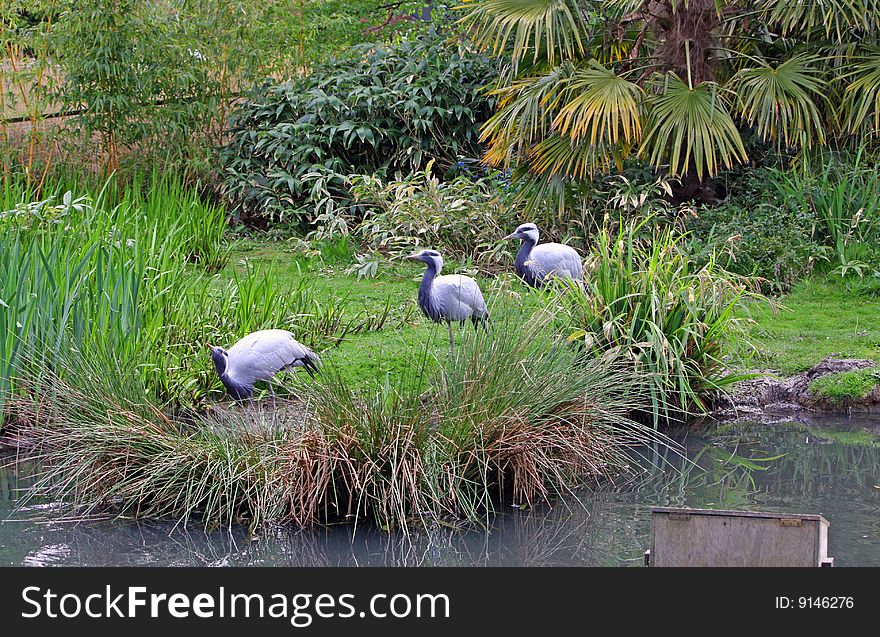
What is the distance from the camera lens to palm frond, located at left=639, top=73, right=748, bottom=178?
841cm

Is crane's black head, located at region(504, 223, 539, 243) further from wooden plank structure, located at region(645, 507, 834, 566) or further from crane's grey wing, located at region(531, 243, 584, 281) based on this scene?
wooden plank structure, located at region(645, 507, 834, 566)

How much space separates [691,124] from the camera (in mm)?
8555

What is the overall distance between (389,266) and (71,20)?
392 centimetres

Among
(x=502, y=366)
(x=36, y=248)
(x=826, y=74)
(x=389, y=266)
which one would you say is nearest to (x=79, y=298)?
(x=36, y=248)

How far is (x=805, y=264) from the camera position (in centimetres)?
886

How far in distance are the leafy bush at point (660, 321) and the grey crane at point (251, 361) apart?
5.24 ft

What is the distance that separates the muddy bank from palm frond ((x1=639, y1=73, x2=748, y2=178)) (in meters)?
2.23

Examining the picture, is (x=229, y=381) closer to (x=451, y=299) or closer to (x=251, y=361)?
(x=251, y=361)

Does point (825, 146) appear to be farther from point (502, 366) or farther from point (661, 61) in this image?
point (502, 366)

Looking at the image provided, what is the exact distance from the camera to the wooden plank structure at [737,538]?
3551 millimetres

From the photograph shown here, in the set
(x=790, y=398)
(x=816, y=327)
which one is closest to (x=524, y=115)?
(x=816, y=327)

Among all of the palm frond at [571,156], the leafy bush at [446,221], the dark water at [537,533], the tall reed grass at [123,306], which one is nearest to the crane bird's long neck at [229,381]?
the tall reed grass at [123,306]

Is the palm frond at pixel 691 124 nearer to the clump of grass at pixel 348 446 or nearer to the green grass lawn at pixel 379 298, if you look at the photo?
the green grass lawn at pixel 379 298

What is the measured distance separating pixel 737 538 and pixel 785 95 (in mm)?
5951
